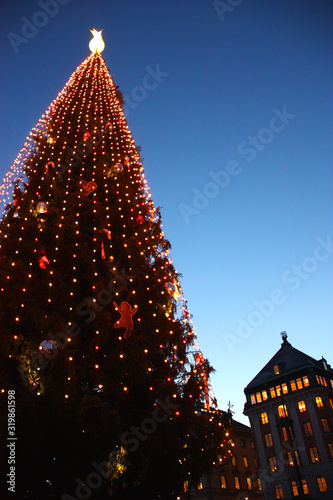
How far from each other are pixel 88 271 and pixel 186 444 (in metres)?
5.04

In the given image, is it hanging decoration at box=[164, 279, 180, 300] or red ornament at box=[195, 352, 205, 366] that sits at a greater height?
hanging decoration at box=[164, 279, 180, 300]

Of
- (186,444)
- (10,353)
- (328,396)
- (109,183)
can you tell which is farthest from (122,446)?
(328,396)

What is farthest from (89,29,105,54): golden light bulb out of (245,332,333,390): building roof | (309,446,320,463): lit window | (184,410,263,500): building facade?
(309,446,320,463): lit window

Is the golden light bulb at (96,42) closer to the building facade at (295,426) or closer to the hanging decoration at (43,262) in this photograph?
the hanging decoration at (43,262)

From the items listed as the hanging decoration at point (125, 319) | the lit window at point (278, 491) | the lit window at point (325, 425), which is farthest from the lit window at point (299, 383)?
the hanging decoration at point (125, 319)

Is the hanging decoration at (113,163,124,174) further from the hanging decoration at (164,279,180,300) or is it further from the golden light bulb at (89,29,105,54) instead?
the golden light bulb at (89,29,105,54)

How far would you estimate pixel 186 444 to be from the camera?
8.76 metres

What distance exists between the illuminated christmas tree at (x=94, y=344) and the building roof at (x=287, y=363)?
34.0m

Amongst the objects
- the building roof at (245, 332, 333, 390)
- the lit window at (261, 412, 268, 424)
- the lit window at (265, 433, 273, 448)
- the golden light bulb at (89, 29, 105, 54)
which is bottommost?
the lit window at (265, 433, 273, 448)

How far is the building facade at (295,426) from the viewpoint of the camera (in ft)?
112

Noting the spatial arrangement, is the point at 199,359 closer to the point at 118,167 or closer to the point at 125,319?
the point at 125,319

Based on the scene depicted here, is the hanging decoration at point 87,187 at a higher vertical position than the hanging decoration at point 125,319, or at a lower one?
higher

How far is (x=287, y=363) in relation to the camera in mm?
42500

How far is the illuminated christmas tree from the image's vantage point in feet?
23.8
